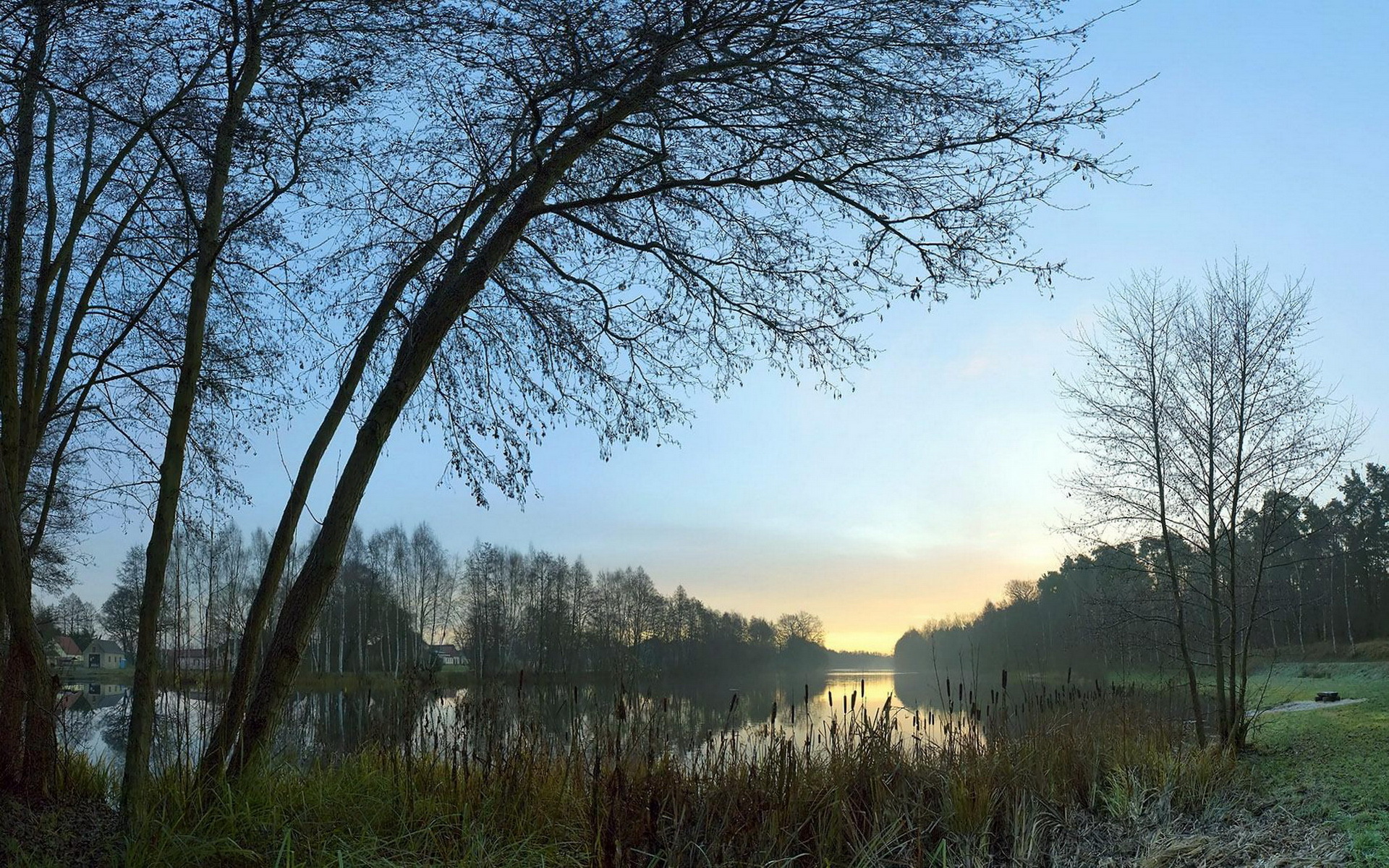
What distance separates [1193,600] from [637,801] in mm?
9285

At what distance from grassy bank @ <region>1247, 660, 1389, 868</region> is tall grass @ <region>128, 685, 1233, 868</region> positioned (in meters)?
1.07

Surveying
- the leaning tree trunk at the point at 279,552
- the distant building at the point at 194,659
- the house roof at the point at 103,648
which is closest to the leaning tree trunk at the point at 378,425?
the leaning tree trunk at the point at 279,552

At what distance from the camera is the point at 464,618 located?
23609 mm

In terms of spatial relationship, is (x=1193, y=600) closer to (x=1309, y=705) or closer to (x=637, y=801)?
(x=1309, y=705)

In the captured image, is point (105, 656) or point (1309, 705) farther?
point (105, 656)

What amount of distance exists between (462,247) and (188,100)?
1863mm

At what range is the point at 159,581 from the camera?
3676 millimetres

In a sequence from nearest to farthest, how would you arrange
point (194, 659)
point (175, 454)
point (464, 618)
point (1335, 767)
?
1. point (175, 454)
2. point (194, 659)
3. point (1335, 767)
4. point (464, 618)

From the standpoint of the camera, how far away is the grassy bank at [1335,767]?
5324 millimetres

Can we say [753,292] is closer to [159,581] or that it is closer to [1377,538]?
[159,581]

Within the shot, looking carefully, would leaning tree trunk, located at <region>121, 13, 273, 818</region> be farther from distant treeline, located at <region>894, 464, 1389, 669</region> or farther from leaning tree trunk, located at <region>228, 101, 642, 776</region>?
distant treeline, located at <region>894, 464, 1389, 669</region>

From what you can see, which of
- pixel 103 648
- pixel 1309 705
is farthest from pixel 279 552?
pixel 103 648

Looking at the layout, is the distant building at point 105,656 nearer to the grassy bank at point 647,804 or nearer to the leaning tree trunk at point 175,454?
the grassy bank at point 647,804

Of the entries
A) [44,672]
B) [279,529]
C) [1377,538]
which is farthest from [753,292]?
[1377,538]
